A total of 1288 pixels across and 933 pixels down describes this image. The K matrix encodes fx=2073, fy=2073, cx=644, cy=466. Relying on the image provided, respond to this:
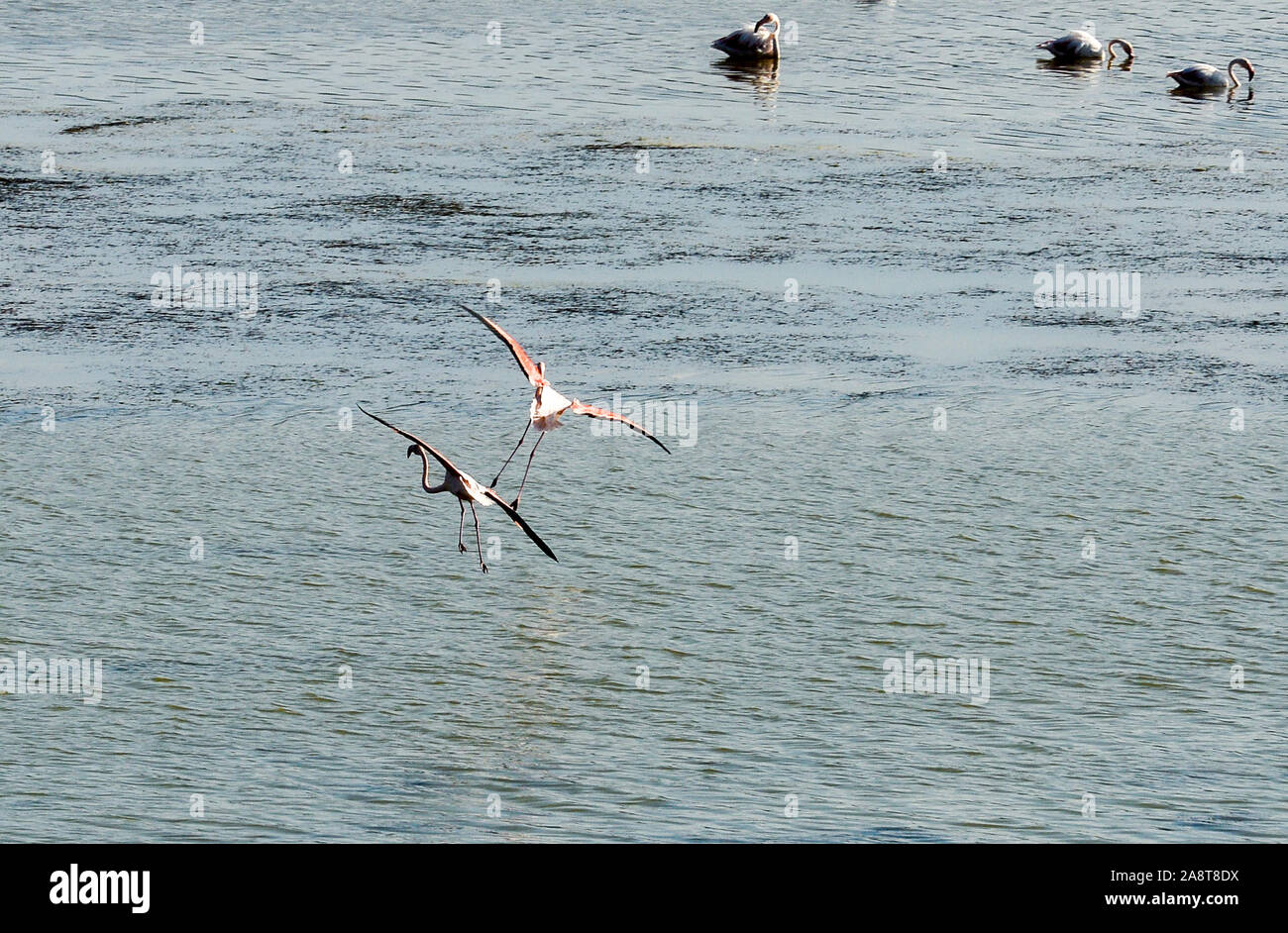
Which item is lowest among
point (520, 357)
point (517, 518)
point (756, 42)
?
point (756, 42)

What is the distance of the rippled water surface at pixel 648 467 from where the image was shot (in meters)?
5.87

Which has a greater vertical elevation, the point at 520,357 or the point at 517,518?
the point at 520,357

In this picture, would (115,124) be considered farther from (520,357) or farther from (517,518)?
(517,518)

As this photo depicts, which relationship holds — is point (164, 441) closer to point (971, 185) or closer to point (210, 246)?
point (210, 246)

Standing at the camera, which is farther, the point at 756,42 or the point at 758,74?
the point at 756,42

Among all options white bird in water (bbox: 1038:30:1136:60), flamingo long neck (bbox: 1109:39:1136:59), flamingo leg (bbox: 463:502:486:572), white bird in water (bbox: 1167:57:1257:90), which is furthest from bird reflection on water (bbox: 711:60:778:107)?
flamingo leg (bbox: 463:502:486:572)

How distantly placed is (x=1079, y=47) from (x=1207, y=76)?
177 centimetres

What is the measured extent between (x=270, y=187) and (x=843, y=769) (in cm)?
761

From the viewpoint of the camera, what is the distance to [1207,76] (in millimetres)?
15836

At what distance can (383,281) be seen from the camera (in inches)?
416

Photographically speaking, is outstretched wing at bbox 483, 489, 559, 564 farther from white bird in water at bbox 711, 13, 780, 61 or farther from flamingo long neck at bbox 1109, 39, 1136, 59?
flamingo long neck at bbox 1109, 39, 1136, 59

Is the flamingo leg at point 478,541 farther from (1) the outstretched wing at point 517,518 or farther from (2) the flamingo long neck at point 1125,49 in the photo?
(2) the flamingo long neck at point 1125,49

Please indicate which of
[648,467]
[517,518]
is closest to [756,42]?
[648,467]

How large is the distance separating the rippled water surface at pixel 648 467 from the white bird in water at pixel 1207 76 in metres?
0.53
